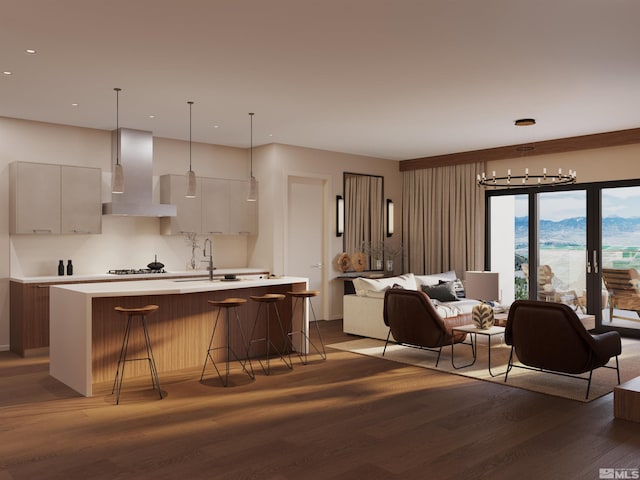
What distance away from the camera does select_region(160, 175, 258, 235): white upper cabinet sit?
26.7ft

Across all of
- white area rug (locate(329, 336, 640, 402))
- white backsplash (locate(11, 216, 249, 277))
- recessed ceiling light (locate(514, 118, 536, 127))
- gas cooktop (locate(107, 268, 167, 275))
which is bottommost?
white area rug (locate(329, 336, 640, 402))

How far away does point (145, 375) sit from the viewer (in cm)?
568

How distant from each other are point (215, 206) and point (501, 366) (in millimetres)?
4603

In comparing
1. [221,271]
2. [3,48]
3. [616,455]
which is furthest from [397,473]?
[221,271]

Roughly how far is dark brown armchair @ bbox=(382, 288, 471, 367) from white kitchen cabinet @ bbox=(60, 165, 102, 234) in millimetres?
3804

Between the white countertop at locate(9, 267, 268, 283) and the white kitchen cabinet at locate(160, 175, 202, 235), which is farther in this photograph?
the white kitchen cabinet at locate(160, 175, 202, 235)

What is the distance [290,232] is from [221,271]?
4.17 ft

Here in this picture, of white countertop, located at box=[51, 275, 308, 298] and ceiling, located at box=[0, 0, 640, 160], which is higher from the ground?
ceiling, located at box=[0, 0, 640, 160]

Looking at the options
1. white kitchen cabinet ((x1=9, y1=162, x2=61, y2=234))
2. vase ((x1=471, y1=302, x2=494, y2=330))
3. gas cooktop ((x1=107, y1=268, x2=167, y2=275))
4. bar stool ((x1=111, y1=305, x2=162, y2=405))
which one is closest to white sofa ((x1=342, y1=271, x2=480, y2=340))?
vase ((x1=471, y1=302, x2=494, y2=330))

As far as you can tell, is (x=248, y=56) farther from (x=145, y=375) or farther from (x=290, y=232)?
(x=290, y=232)

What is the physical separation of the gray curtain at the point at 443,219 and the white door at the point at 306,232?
1906 mm

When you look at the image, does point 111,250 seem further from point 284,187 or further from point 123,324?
point 284,187

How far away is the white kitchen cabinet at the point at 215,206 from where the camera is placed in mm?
8453

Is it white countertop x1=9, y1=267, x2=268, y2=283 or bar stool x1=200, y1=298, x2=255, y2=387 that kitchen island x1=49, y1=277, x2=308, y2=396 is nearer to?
bar stool x1=200, y1=298, x2=255, y2=387
